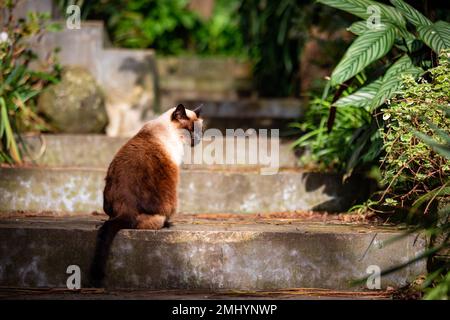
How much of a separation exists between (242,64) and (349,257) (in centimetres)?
576

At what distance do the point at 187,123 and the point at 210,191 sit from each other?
0.66 meters

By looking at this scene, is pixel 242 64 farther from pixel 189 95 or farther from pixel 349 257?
pixel 349 257

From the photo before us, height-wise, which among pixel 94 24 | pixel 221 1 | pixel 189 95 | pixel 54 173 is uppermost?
pixel 221 1

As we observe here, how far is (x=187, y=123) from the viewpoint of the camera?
12.9 feet

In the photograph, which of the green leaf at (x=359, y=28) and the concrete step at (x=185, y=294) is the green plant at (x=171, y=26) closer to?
the green leaf at (x=359, y=28)

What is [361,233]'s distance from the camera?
335 centimetres

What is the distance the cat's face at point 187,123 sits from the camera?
12.8 feet

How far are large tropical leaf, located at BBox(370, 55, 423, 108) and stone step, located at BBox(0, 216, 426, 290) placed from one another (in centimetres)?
81

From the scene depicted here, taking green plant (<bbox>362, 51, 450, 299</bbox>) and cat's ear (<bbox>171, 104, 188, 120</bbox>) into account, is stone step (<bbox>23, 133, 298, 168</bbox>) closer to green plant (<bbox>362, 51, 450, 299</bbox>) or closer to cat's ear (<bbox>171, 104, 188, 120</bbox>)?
cat's ear (<bbox>171, 104, 188, 120</bbox>)

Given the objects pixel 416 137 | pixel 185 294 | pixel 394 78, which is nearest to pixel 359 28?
pixel 394 78

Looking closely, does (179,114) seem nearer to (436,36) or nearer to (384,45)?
(384,45)

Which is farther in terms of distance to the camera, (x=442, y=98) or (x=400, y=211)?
(x=400, y=211)

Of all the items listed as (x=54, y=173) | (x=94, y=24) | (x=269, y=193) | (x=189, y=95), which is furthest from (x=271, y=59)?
(x=54, y=173)

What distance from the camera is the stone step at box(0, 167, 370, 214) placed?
14.0 ft
